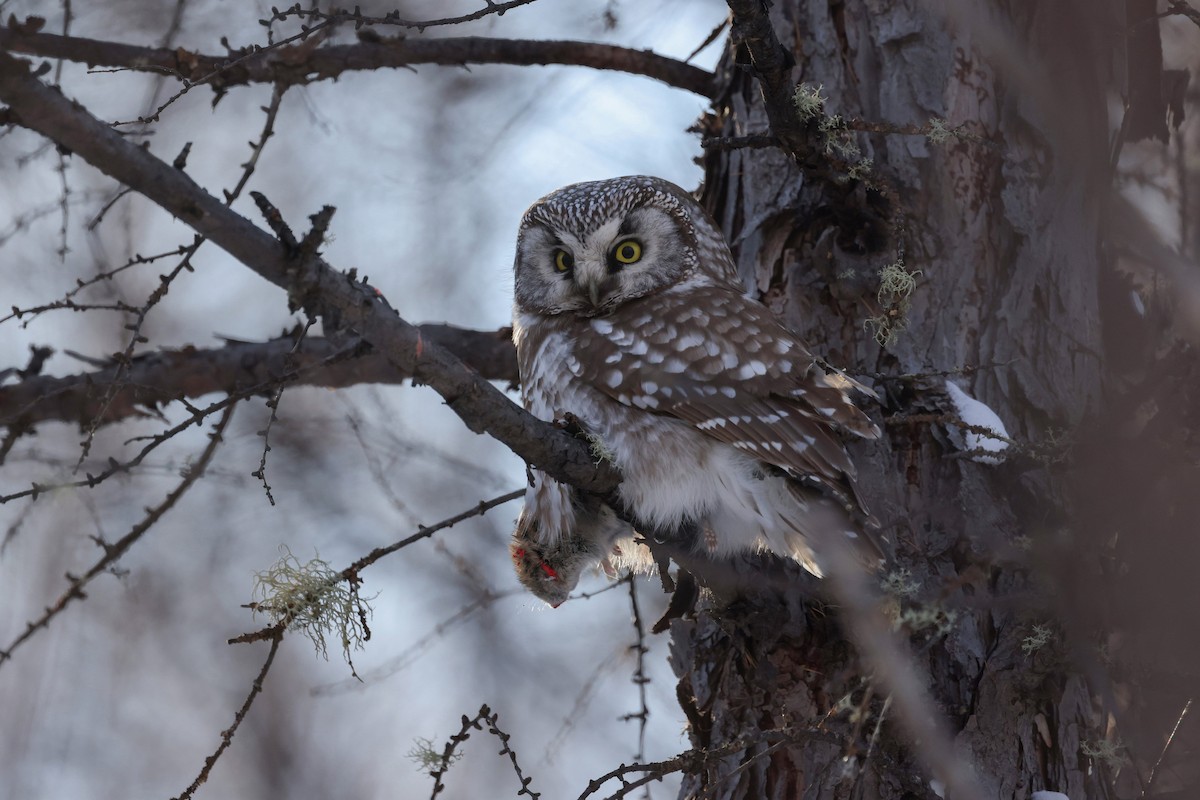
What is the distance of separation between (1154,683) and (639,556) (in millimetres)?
1492

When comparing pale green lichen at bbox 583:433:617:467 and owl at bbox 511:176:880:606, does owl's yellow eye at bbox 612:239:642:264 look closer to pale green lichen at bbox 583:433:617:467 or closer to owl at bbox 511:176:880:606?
owl at bbox 511:176:880:606

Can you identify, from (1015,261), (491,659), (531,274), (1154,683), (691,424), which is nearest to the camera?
(1154,683)

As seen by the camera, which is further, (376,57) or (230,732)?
(376,57)

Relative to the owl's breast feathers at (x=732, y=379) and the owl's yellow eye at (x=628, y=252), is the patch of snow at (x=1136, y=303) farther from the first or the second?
the owl's yellow eye at (x=628, y=252)

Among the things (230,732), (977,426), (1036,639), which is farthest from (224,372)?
(1036,639)

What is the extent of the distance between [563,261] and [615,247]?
0.65ft

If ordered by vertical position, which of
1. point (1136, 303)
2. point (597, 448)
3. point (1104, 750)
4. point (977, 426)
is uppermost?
point (1136, 303)

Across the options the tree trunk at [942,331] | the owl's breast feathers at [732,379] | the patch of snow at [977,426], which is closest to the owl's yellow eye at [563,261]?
the owl's breast feathers at [732,379]

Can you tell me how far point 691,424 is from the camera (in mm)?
3064

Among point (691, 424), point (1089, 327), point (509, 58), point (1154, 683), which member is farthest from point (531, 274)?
point (1154, 683)

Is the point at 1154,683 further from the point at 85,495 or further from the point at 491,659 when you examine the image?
the point at 491,659

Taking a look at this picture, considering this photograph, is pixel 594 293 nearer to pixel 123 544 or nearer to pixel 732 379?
pixel 732 379

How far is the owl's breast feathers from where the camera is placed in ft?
9.53

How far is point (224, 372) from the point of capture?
4.13 meters
